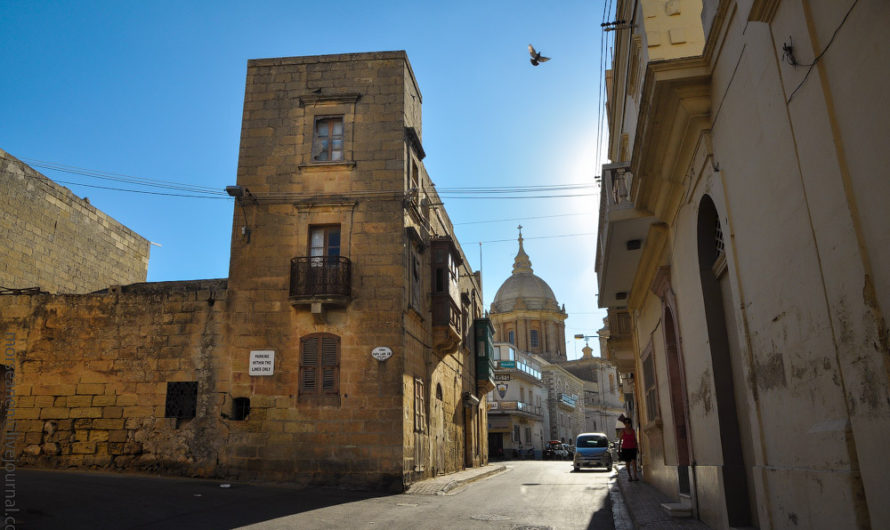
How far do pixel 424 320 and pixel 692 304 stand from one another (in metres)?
10.7

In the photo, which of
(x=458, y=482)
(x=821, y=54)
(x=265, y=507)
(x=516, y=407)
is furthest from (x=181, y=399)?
(x=516, y=407)

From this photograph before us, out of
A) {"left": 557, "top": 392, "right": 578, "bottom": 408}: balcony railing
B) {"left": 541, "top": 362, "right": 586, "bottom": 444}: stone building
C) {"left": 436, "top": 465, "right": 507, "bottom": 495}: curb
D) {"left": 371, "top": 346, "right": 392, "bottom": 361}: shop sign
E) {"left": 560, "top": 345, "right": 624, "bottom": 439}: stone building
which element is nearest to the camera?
{"left": 436, "top": 465, "right": 507, "bottom": 495}: curb

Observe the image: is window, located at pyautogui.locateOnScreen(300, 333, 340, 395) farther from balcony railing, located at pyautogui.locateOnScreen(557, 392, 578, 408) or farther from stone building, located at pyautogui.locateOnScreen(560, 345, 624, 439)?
stone building, located at pyautogui.locateOnScreen(560, 345, 624, 439)

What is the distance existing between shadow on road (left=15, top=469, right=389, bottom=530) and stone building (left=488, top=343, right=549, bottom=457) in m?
32.4

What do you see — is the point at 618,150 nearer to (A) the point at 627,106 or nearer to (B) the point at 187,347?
(A) the point at 627,106

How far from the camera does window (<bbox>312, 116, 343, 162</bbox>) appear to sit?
54.3 ft

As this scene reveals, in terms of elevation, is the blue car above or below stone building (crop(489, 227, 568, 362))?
below

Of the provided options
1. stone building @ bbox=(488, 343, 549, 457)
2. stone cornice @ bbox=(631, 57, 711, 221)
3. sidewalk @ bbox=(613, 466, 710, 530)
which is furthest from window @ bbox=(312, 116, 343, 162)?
stone building @ bbox=(488, 343, 549, 457)

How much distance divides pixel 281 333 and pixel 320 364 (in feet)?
4.04

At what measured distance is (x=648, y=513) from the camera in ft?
27.8

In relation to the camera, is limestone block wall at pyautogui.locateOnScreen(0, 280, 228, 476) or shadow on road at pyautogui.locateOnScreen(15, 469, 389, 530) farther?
limestone block wall at pyautogui.locateOnScreen(0, 280, 228, 476)

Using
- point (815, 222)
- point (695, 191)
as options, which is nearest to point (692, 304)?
point (695, 191)

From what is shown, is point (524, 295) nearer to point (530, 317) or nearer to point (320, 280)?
point (530, 317)

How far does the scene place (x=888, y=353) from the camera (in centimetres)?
319
